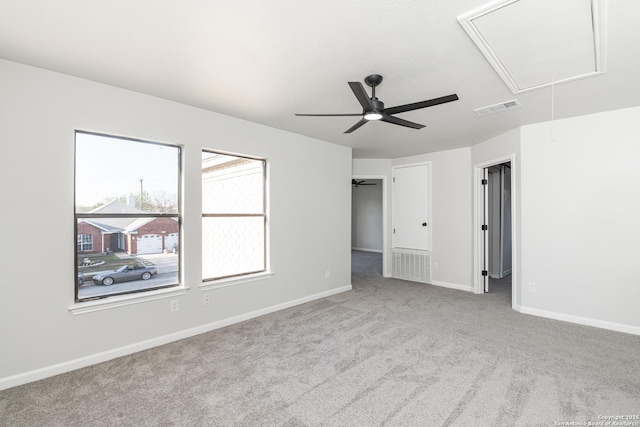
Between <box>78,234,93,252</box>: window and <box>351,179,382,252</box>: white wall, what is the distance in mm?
8143

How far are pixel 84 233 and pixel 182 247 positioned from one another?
A: 2.84ft

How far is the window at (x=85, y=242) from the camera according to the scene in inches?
106

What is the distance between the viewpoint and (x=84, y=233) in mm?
2719

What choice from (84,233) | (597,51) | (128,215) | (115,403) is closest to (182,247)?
(128,215)

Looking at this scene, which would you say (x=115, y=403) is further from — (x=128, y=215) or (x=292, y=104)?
(x=292, y=104)

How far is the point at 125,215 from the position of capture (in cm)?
294

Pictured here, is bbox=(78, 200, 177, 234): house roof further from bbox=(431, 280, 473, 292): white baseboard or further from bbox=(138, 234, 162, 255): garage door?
bbox=(431, 280, 473, 292): white baseboard

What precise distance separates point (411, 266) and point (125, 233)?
4.80 meters

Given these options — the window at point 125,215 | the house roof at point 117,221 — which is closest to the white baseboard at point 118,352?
the window at point 125,215

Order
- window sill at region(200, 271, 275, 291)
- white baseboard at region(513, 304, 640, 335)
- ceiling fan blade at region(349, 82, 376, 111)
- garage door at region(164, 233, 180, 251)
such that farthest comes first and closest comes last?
window sill at region(200, 271, 275, 291) → white baseboard at region(513, 304, 640, 335) → garage door at region(164, 233, 180, 251) → ceiling fan blade at region(349, 82, 376, 111)

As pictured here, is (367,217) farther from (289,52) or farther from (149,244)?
(289,52)

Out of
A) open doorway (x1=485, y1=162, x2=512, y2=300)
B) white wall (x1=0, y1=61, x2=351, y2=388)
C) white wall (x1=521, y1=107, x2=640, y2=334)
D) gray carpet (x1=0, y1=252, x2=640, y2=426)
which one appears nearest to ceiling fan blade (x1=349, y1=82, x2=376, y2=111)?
white wall (x1=0, y1=61, x2=351, y2=388)

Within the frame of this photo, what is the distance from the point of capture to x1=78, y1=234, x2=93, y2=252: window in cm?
269

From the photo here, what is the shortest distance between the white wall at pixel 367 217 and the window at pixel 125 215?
750 cm
